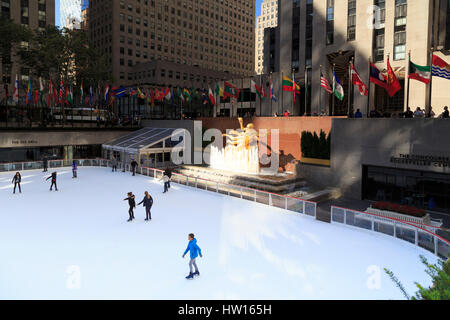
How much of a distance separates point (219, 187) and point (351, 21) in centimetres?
2263

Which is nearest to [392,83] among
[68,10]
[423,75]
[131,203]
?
[423,75]

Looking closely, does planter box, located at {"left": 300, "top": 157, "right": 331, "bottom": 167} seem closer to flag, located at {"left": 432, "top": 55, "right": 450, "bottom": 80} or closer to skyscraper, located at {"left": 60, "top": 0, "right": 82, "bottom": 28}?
flag, located at {"left": 432, "top": 55, "right": 450, "bottom": 80}

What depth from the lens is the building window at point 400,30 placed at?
1112 inches

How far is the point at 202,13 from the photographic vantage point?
9469 cm

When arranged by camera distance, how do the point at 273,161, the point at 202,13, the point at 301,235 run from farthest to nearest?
1. the point at 202,13
2. the point at 273,161
3. the point at 301,235

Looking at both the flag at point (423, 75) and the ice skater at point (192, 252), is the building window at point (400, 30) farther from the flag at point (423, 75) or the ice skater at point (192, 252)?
the ice skater at point (192, 252)

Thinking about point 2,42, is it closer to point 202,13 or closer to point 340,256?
point 340,256

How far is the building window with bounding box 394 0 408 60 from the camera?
2825cm

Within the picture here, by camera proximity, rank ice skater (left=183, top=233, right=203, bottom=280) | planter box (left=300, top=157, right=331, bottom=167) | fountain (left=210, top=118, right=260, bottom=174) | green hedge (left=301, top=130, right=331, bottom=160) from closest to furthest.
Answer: ice skater (left=183, top=233, right=203, bottom=280) → planter box (left=300, top=157, right=331, bottom=167) → green hedge (left=301, top=130, right=331, bottom=160) → fountain (left=210, top=118, right=260, bottom=174)

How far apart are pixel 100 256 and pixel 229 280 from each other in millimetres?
4648

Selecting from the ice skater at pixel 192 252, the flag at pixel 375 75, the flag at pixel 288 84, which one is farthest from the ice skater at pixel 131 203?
the flag at pixel 288 84

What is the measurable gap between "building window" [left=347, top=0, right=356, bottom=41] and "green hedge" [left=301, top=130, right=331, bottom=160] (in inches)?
525

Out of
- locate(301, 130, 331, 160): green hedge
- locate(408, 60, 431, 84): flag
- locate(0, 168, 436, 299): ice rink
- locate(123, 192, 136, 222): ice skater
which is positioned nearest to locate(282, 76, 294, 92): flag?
locate(301, 130, 331, 160): green hedge
